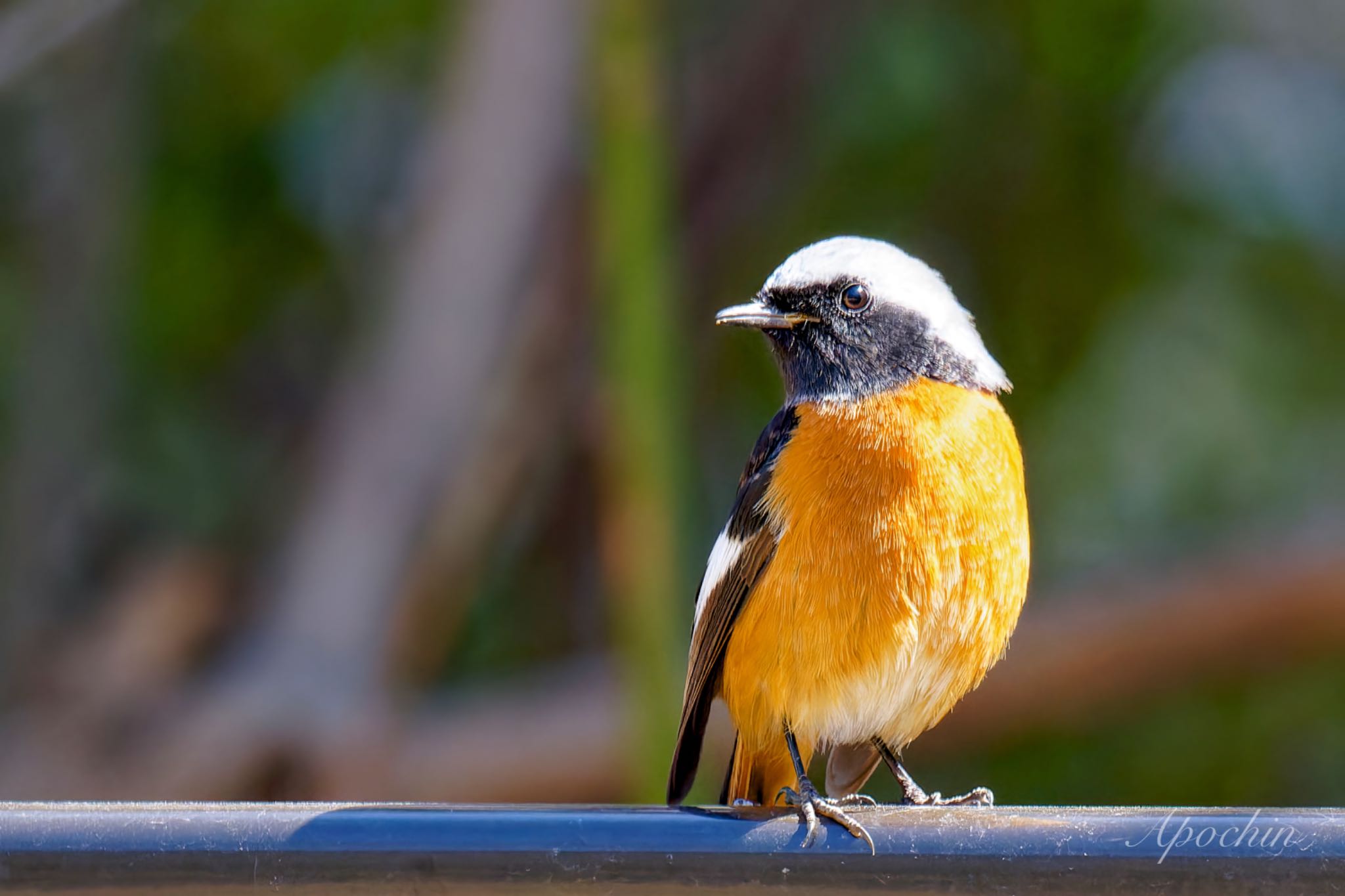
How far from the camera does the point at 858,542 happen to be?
3.23 metres

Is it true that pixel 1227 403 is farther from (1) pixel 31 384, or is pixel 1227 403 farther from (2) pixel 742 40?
(1) pixel 31 384

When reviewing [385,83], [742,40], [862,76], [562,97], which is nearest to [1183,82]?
[862,76]

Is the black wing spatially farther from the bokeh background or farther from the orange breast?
the bokeh background

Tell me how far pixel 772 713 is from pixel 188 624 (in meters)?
3.91

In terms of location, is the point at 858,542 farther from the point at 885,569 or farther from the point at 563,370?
the point at 563,370

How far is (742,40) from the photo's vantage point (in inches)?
287

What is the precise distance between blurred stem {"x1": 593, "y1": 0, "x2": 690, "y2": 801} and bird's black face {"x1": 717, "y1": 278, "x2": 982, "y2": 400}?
3.34 feet

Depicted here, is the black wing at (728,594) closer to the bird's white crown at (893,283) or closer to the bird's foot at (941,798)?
the bird's white crown at (893,283)

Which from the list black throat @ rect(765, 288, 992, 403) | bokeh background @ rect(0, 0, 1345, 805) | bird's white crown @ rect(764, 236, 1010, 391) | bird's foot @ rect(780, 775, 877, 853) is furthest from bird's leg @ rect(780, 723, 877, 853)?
bokeh background @ rect(0, 0, 1345, 805)

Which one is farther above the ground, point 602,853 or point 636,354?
point 636,354

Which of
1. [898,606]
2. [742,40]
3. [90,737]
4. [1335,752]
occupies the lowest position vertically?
[1335,752]

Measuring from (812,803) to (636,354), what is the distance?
7.23 feet

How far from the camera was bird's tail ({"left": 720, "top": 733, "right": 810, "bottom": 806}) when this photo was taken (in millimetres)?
3676

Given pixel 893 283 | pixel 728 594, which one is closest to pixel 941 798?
pixel 728 594
